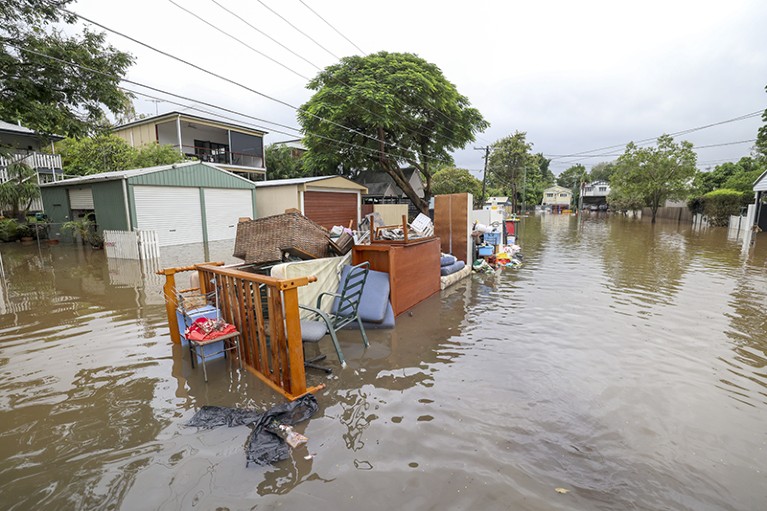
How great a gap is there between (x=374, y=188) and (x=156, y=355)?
22.0 metres

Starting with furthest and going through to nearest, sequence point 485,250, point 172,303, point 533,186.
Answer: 1. point 533,186
2. point 485,250
3. point 172,303

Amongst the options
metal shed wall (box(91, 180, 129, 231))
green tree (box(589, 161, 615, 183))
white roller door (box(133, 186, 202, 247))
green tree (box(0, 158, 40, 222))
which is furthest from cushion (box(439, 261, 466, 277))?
green tree (box(589, 161, 615, 183))

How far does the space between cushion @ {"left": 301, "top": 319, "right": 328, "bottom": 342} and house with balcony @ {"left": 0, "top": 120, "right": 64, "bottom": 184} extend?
20.7 metres

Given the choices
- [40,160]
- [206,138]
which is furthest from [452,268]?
[206,138]

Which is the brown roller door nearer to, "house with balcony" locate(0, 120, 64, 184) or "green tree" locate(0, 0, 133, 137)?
"green tree" locate(0, 0, 133, 137)

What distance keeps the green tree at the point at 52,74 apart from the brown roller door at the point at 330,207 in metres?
8.33

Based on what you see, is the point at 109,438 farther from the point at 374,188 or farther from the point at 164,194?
the point at 374,188

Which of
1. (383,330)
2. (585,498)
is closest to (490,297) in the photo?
(383,330)

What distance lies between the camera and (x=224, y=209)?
16312 mm

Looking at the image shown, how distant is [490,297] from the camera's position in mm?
7051

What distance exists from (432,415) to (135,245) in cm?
1123

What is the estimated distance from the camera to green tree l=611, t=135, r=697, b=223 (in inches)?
1160

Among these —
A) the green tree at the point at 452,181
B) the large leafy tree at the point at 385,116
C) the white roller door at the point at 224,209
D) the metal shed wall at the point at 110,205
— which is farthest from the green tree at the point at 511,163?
the metal shed wall at the point at 110,205

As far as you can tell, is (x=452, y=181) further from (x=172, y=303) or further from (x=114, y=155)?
(x=172, y=303)
